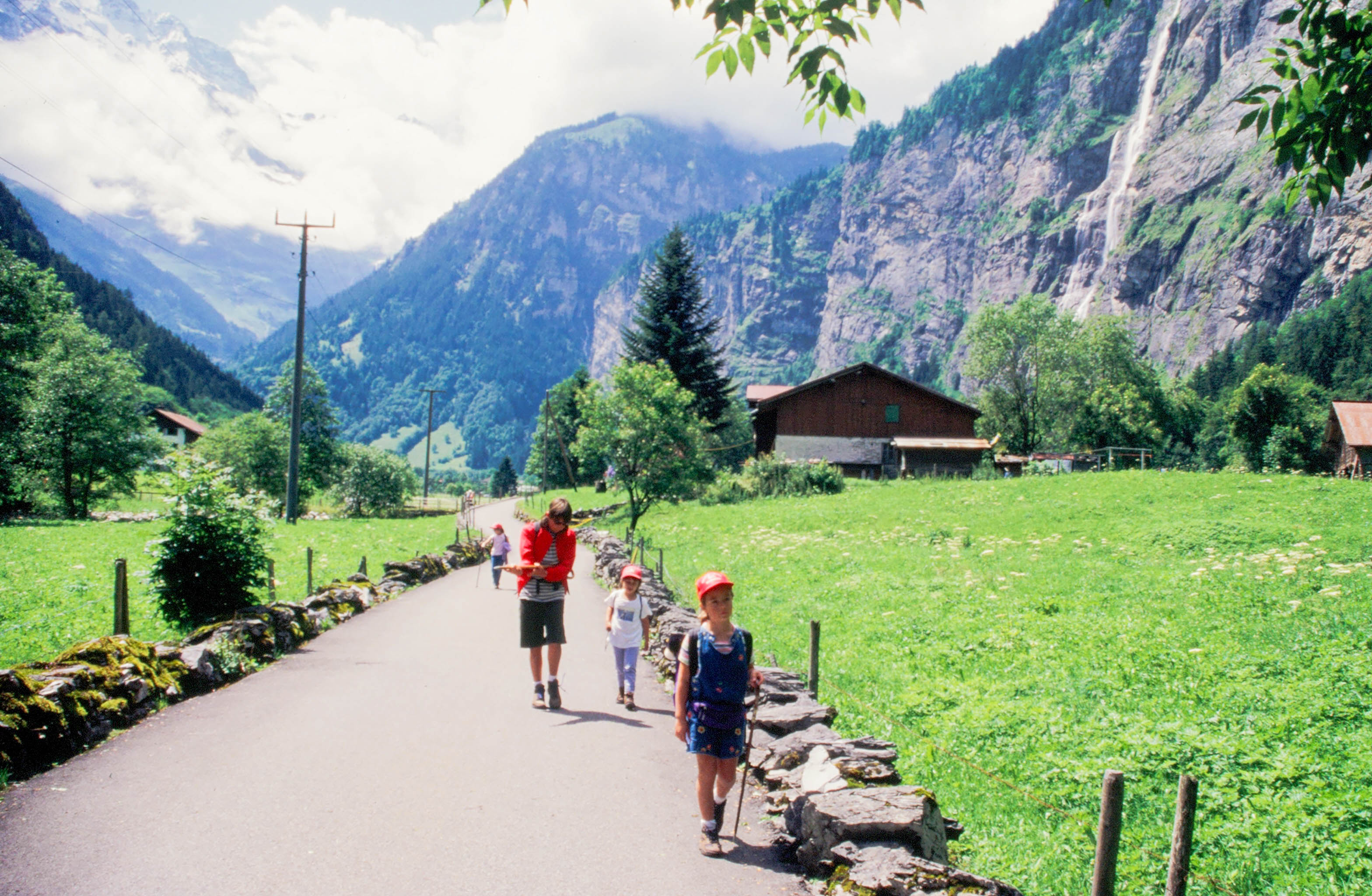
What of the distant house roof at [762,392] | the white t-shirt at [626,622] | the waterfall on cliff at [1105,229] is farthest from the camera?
the waterfall on cliff at [1105,229]

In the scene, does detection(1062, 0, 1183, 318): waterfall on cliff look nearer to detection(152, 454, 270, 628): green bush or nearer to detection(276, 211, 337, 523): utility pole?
detection(276, 211, 337, 523): utility pole

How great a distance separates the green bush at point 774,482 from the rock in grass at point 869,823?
126 feet

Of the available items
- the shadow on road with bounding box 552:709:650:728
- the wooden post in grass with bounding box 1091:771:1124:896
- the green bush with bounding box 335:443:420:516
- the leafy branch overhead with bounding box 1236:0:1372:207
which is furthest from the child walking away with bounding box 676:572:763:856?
the green bush with bounding box 335:443:420:516

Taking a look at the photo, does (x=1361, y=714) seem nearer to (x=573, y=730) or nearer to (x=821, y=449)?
(x=573, y=730)

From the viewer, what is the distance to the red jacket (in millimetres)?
8695

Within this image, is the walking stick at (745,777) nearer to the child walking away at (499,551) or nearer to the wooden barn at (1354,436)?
the child walking away at (499,551)

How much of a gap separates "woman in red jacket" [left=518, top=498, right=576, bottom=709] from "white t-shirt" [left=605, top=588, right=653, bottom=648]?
61cm

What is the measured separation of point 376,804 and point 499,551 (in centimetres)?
1576

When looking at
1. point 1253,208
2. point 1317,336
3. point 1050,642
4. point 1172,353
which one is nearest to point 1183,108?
point 1253,208

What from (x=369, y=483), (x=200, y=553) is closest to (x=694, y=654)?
(x=200, y=553)

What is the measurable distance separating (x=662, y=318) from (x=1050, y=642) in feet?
154

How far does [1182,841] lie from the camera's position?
4.00 metres

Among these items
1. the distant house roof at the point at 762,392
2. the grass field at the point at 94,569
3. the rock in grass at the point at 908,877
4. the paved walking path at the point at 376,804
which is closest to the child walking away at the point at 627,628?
the paved walking path at the point at 376,804

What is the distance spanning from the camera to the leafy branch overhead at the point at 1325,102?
4465 mm
